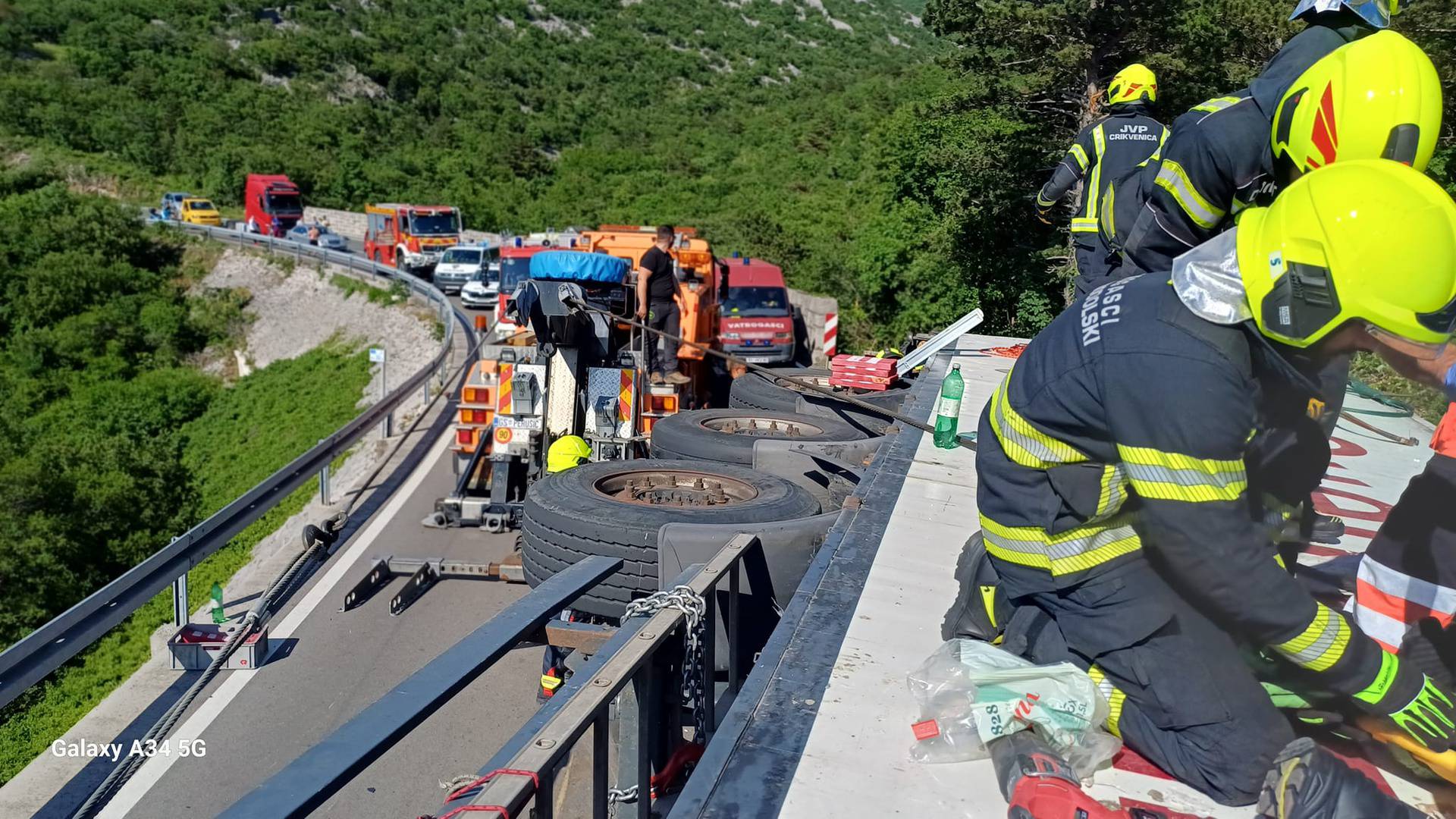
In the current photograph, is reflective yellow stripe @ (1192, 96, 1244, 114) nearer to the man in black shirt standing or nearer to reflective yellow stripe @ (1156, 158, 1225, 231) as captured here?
reflective yellow stripe @ (1156, 158, 1225, 231)

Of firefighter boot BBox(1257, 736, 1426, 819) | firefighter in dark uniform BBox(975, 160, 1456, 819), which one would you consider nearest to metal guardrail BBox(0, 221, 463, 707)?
firefighter in dark uniform BBox(975, 160, 1456, 819)

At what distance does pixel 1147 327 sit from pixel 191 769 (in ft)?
16.9

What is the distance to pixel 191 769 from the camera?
5367 millimetres

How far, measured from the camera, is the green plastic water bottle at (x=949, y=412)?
19.6ft

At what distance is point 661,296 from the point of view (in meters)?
12.1

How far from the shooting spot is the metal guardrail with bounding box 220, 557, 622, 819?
6.33ft

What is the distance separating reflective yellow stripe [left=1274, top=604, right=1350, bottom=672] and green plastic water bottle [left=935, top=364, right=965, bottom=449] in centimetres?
335

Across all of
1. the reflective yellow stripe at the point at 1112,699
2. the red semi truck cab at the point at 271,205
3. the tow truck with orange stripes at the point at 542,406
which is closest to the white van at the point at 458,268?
the red semi truck cab at the point at 271,205

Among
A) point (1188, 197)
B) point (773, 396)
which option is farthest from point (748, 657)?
point (773, 396)

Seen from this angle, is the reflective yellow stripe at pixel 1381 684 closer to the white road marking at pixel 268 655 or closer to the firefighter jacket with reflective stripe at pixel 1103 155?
the firefighter jacket with reflective stripe at pixel 1103 155

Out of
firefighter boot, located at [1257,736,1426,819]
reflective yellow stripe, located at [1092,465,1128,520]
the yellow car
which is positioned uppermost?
the yellow car

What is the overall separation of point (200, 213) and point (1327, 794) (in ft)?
→ 162

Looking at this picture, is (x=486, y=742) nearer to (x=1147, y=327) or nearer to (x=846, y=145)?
(x=1147, y=327)

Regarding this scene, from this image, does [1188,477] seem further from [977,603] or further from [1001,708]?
[977,603]
